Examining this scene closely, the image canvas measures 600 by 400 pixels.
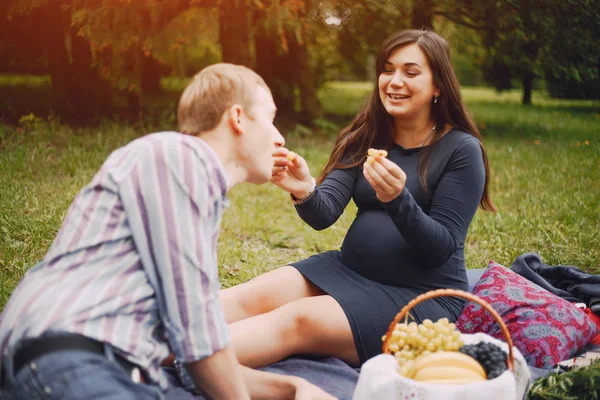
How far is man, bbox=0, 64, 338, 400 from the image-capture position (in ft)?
5.52

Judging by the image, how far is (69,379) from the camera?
165 cm

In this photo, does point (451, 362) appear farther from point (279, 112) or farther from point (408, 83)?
point (279, 112)

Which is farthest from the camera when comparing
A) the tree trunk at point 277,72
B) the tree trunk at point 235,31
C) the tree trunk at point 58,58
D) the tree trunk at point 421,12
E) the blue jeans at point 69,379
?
the tree trunk at point 277,72

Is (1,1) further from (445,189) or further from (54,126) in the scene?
(445,189)

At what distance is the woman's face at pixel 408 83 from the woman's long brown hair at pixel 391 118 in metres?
0.03

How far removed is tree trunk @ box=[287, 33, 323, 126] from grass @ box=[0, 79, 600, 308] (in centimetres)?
271

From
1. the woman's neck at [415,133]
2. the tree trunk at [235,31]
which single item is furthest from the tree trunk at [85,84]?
the woman's neck at [415,133]

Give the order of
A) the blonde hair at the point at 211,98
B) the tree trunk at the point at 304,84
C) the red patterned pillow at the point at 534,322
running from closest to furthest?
1. the blonde hair at the point at 211,98
2. the red patterned pillow at the point at 534,322
3. the tree trunk at the point at 304,84

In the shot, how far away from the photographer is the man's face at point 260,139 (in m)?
2.06

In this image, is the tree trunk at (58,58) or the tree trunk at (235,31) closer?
the tree trunk at (58,58)

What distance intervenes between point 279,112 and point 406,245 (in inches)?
348

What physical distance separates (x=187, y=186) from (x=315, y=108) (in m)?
9.59

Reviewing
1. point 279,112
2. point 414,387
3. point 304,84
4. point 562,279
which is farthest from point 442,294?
point 279,112

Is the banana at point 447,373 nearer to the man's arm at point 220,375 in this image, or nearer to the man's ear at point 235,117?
the man's arm at point 220,375
